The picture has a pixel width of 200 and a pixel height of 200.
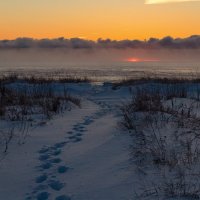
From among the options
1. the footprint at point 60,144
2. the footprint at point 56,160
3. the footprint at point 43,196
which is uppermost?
the footprint at point 56,160

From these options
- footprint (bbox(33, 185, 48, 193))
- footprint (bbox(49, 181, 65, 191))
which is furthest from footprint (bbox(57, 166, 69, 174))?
footprint (bbox(33, 185, 48, 193))

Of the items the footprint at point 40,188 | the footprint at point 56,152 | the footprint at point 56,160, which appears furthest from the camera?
the footprint at point 56,152

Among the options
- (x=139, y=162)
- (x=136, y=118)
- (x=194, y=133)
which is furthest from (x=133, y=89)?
(x=139, y=162)

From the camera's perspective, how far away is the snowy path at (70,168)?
3.96 metres

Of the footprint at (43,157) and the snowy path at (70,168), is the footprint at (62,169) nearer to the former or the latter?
the snowy path at (70,168)

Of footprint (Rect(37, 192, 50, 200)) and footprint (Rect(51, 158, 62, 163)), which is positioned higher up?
footprint (Rect(51, 158, 62, 163))

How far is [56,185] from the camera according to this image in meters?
4.20

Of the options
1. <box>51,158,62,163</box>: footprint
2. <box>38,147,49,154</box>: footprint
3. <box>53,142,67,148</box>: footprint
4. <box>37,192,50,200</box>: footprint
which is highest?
<box>51,158,62,163</box>: footprint

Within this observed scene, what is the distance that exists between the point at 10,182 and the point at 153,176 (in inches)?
66.9

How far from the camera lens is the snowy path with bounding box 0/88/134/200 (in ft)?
13.0

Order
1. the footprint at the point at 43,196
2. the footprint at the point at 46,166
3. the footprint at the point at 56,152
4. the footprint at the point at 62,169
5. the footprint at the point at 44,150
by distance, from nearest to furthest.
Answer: the footprint at the point at 43,196 → the footprint at the point at 62,169 → the footprint at the point at 46,166 → the footprint at the point at 56,152 → the footprint at the point at 44,150

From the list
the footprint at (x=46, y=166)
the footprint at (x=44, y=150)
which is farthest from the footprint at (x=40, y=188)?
the footprint at (x=44, y=150)

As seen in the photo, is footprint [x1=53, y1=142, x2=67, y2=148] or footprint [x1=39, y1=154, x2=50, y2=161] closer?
footprint [x1=39, y1=154, x2=50, y2=161]

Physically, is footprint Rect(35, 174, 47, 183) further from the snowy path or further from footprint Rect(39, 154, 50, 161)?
footprint Rect(39, 154, 50, 161)
